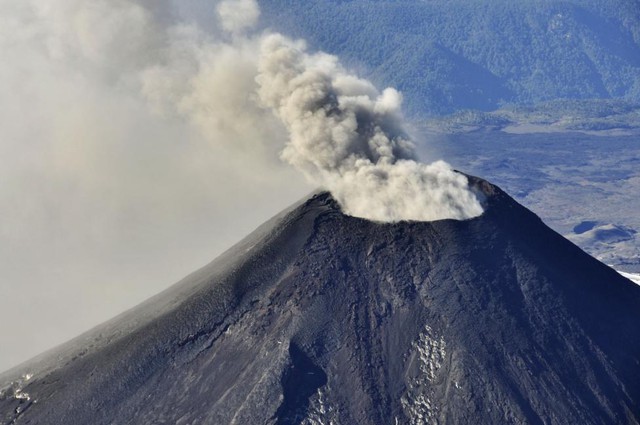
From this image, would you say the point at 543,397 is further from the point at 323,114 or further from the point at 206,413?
the point at 323,114

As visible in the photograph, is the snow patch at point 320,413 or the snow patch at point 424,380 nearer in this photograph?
the snow patch at point 320,413

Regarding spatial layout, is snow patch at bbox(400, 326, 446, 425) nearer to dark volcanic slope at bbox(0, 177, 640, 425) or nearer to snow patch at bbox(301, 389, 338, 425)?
dark volcanic slope at bbox(0, 177, 640, 425)

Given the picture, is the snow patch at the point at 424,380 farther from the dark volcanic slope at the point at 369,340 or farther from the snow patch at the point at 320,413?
the snow patch at the point at 320,413

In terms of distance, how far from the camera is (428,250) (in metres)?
47.2

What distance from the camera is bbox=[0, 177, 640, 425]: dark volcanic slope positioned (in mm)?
41656

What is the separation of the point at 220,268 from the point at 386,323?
926 centimetres

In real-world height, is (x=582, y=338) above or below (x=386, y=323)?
below

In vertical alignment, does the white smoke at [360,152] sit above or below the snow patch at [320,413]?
above

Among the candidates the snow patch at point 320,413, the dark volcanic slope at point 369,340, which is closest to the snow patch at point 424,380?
the dark volcanic slope at point 369,340

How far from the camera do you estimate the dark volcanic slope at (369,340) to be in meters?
41.7

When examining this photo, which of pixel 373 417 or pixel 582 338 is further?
pixel 582 338

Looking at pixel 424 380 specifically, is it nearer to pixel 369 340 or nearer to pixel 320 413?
pixel 369 340

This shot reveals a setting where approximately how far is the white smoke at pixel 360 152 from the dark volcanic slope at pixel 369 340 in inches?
32.9

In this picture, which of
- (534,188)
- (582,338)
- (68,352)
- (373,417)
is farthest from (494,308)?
(534,188)
